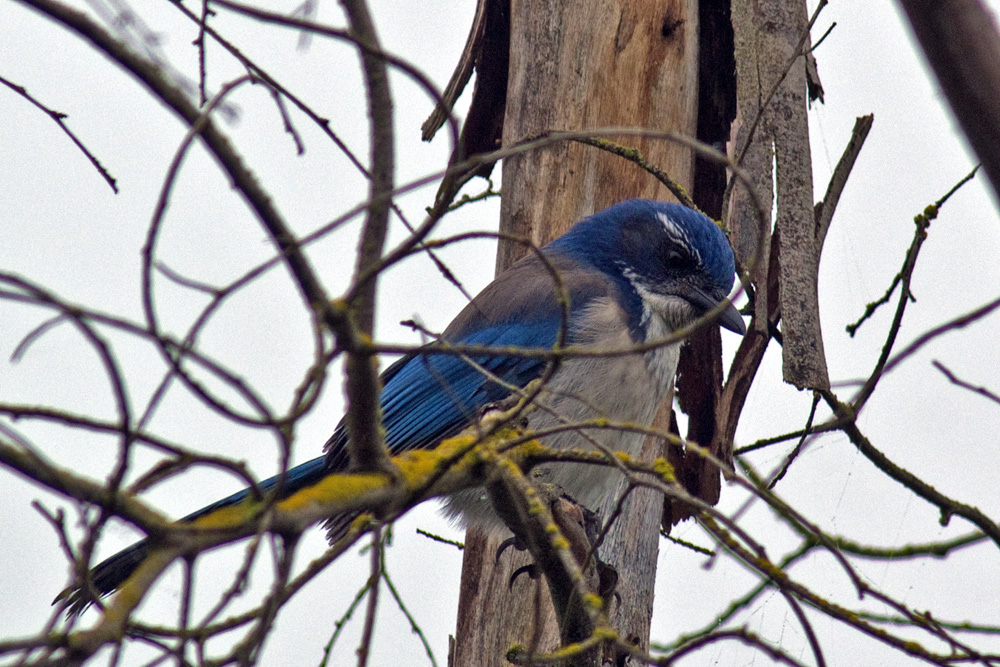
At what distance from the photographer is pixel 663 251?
4887 millimetres

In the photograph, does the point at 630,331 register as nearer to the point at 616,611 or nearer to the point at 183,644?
the point at 616,611

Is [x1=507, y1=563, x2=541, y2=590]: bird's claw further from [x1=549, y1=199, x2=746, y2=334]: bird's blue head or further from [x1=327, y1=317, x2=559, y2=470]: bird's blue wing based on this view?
[x1=549, y1=199, x2=746, y2=334]: bird's blue head

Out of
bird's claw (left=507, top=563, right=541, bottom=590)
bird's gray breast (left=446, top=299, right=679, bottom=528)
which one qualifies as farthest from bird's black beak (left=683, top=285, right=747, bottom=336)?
bird's claw (left=507, top=563, right=541, bottom=590)

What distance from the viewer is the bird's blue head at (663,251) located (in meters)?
4.78

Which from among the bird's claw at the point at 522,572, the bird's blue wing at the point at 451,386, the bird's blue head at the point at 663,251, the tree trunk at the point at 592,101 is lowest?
the bird's claw at the point at 522,572

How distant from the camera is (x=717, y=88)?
5.23 m

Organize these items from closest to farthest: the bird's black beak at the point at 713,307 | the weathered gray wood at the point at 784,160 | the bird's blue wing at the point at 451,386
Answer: the weathered gray wood at the point at 784,160 < the bird's blue wing at the point at 451,386 < the bird's black beak at the point at 713,307

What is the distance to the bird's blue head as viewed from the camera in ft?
15.7

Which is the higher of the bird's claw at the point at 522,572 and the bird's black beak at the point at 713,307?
the bird's black beak at the point at 713,307

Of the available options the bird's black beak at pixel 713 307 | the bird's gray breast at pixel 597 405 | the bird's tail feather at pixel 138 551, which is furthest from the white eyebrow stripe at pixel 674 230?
the bird's tail feather at pixel 138 551

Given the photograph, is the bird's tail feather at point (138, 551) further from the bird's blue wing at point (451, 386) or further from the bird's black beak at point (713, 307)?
the bird's black beak at point (713, 307)

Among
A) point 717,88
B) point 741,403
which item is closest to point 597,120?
point 717,88

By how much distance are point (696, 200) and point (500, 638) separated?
90.2 inches

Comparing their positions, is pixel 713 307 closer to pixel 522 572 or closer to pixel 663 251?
pixel 663 251
